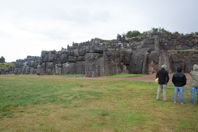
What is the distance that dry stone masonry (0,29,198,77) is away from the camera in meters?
23.3

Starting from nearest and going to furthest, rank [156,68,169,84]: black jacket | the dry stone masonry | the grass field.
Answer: the grass field
[156,68,169,84]: black jacket
the dry stone masonry

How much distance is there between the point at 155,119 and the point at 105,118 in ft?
5.29

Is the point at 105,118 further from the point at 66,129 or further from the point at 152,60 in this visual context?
the point at 152,60

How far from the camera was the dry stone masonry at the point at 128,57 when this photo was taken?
918 inches

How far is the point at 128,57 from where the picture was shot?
26391mm

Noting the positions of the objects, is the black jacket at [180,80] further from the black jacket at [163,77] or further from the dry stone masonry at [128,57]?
the dry stone masonry at [128,57]

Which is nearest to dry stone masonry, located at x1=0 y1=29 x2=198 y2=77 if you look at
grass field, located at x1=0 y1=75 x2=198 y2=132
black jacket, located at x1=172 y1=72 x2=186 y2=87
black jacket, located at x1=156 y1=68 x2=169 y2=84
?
black jacket, located at x1=156 y1=68 x2=169 y2=84

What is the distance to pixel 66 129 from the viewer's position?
16.1ft

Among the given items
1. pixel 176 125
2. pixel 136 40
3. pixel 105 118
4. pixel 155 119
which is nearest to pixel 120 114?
pixel 105 118

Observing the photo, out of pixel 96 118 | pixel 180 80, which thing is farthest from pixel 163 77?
pixel 96 118

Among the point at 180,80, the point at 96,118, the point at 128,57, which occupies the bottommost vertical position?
the point at 96,118

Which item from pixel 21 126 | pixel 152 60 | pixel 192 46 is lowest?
pixel 21 126

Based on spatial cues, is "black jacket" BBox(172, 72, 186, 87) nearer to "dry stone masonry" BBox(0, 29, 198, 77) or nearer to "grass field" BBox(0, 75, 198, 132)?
"grass field" BBox(0, 75, 198, 132)

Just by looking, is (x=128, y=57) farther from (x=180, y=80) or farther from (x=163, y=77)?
(x=180, y=80)
